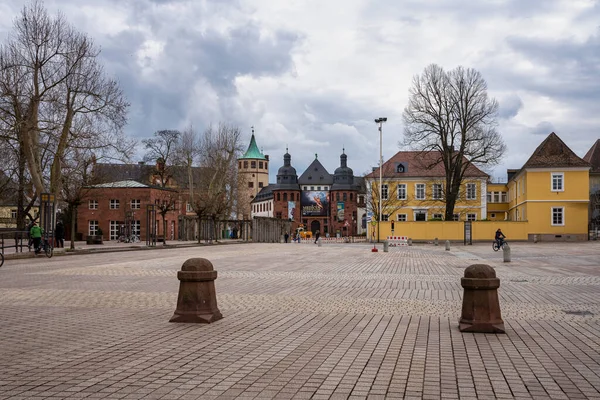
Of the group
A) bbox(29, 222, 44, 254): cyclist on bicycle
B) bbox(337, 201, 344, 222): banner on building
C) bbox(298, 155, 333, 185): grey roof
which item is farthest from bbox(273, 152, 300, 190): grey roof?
bbox(29, 222, 44, 254): cyclist on bicycle

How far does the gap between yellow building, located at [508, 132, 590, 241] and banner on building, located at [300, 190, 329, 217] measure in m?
73.0

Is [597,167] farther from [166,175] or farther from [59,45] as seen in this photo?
[59,45]

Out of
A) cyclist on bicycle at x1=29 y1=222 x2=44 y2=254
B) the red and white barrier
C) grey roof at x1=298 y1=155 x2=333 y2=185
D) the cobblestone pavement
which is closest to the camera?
the cobblestone pavement

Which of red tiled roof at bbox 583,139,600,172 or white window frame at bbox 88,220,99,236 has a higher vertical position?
red tiled roof at bbox 583,139,600,172

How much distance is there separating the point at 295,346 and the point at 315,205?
126m

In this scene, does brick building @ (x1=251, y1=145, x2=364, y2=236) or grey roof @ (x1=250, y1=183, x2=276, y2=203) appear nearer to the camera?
brick building @ (x1=251, y1=145, x2=364, y2=236)

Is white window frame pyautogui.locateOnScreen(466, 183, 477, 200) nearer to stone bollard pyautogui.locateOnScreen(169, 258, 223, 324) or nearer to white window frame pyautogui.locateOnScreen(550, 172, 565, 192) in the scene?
white window frame pyautogui.locateOnScreen(550, 172, 565, 192)

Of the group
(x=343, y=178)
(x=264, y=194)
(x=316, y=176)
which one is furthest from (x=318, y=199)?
(x=264, y=194)

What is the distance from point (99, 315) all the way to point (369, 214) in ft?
264

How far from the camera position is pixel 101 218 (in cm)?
→ 7156

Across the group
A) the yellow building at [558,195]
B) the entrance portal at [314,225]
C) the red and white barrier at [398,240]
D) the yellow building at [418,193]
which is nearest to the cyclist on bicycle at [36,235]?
the red and white barrier at [398,240]

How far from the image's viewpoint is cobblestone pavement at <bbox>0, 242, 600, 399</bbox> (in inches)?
229

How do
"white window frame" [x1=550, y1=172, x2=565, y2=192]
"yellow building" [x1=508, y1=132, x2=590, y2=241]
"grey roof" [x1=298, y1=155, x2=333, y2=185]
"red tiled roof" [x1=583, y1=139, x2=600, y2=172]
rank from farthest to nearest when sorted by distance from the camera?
"grey roof" [x1=298, y1=155, x2=333, y2=185] < "red tiled roof" [x1=583, y1=139, x2=600, y2=172] < "white window frame" [x1=550, y1=172, x2=565, y2=192] < "yellow building" [x1=508, y1=132, x2=590, y2=241]

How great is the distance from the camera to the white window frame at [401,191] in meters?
80.6
